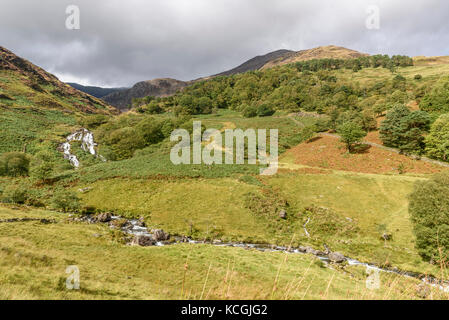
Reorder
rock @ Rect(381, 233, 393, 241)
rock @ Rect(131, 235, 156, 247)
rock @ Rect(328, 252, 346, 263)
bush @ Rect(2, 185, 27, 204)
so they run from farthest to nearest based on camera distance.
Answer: bush @ Rect(2, 185, 27, 204) < rock @ Rect(381, 233, 393, 241) < rock @ Rect(131, 235, 156, 247) < rock @ Rect(328, 252, 346, 263)

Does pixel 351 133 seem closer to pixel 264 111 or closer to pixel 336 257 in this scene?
pixel 336 257

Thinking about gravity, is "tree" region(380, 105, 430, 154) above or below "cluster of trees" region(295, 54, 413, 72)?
below

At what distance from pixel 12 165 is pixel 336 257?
232 ft

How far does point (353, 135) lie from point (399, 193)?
23101mm

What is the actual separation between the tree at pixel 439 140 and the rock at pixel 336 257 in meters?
42.6

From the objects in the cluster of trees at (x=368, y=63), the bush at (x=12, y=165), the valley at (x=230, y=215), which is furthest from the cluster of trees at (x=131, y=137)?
the cluster of trees at (x=368, y=63)

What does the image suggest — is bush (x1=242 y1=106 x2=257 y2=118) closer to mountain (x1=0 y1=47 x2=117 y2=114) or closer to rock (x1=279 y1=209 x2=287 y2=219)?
rock (x1=279 y1=209 x2=287 y2=219)

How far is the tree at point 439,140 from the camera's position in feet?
148

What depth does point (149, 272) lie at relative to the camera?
54.5 ft

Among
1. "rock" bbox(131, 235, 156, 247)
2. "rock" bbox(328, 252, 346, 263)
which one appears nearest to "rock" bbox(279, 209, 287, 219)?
"rock" bbox(328, 252, 346, 263)

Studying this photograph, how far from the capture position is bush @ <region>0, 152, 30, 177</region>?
48406 mm

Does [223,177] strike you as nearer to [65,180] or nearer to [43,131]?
[65,180]

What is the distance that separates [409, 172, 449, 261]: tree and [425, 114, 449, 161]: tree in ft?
101

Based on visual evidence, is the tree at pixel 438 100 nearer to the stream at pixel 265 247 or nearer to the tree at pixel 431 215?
the tree at pixel 431 215
